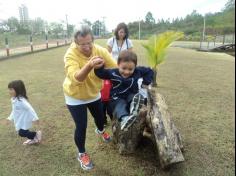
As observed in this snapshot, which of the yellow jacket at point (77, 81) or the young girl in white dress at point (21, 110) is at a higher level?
the yellow jacket at point (77, 81)

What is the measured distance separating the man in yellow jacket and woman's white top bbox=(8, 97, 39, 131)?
87 cm

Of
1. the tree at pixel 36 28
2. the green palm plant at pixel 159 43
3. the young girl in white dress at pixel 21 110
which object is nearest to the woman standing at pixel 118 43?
the green palm plant at pixel 159 43

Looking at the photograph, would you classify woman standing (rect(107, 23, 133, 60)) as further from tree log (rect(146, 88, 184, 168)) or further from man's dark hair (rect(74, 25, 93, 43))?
man's dark hair (rect(74, 25, 93, 43))

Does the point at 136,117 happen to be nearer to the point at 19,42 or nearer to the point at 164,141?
the point at 164,141

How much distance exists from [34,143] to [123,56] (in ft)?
5.55

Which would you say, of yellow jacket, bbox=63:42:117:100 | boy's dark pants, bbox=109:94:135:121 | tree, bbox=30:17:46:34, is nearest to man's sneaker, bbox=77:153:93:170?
boy's dark pants, bbox=109:94:135:121

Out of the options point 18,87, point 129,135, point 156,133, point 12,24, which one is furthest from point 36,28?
point 156,133

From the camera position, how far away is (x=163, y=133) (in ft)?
8.95

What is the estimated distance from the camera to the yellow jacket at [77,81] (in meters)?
2.54

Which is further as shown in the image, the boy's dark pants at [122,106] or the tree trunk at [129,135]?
the tree trunk at [129,135]

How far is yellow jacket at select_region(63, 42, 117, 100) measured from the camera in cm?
254

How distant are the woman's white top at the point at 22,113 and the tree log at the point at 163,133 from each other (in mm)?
1472

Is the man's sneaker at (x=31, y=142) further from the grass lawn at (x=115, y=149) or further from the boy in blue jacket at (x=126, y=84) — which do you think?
the boy in blue jacket at (x=126, y=84)

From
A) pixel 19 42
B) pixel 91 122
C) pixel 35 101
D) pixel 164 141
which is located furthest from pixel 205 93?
pixel 19 42
